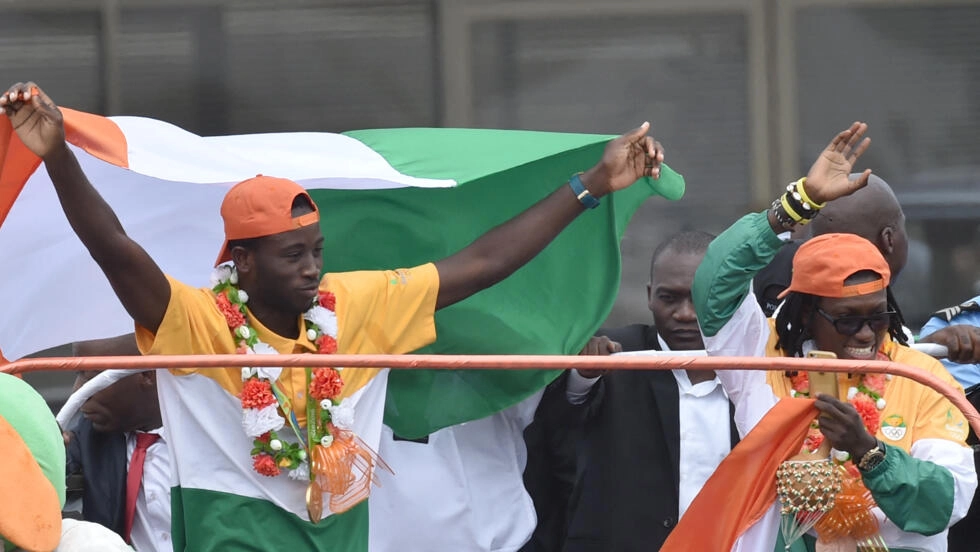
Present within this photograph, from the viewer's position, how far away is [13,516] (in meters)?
3.11

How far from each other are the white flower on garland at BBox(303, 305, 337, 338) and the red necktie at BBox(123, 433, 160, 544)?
963 mm

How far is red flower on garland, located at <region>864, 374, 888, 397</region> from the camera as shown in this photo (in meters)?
4.83

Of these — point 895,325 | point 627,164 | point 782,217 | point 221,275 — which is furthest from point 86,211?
point 895,325

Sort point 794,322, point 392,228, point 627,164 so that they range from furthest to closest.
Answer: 1. point 392,228
2. point 627,164
3. point 794,322

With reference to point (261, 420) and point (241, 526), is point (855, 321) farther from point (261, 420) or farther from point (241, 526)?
point (241, 526)

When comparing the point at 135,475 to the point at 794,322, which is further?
the point at 135,475

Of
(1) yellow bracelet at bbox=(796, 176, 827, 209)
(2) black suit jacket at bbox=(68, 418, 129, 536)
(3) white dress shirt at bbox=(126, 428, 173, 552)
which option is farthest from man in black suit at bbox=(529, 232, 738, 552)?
(2) black suit jacket at bbox=(68, 418, 129, 536)

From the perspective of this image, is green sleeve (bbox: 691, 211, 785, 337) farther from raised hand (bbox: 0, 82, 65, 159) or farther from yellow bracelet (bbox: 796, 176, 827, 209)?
raised hand (bbox: 0, 82, 65, 159)

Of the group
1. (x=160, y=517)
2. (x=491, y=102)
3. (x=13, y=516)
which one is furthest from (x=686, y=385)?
(x=491, y=102)

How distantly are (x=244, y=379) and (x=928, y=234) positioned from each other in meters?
4.98

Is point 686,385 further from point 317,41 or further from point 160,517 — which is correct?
point 317,41

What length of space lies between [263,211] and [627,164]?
41.1 inches

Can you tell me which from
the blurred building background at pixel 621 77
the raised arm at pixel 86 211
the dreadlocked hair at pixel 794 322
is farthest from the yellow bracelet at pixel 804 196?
the blurred building background at pixel 621 77

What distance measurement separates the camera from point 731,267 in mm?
4641
